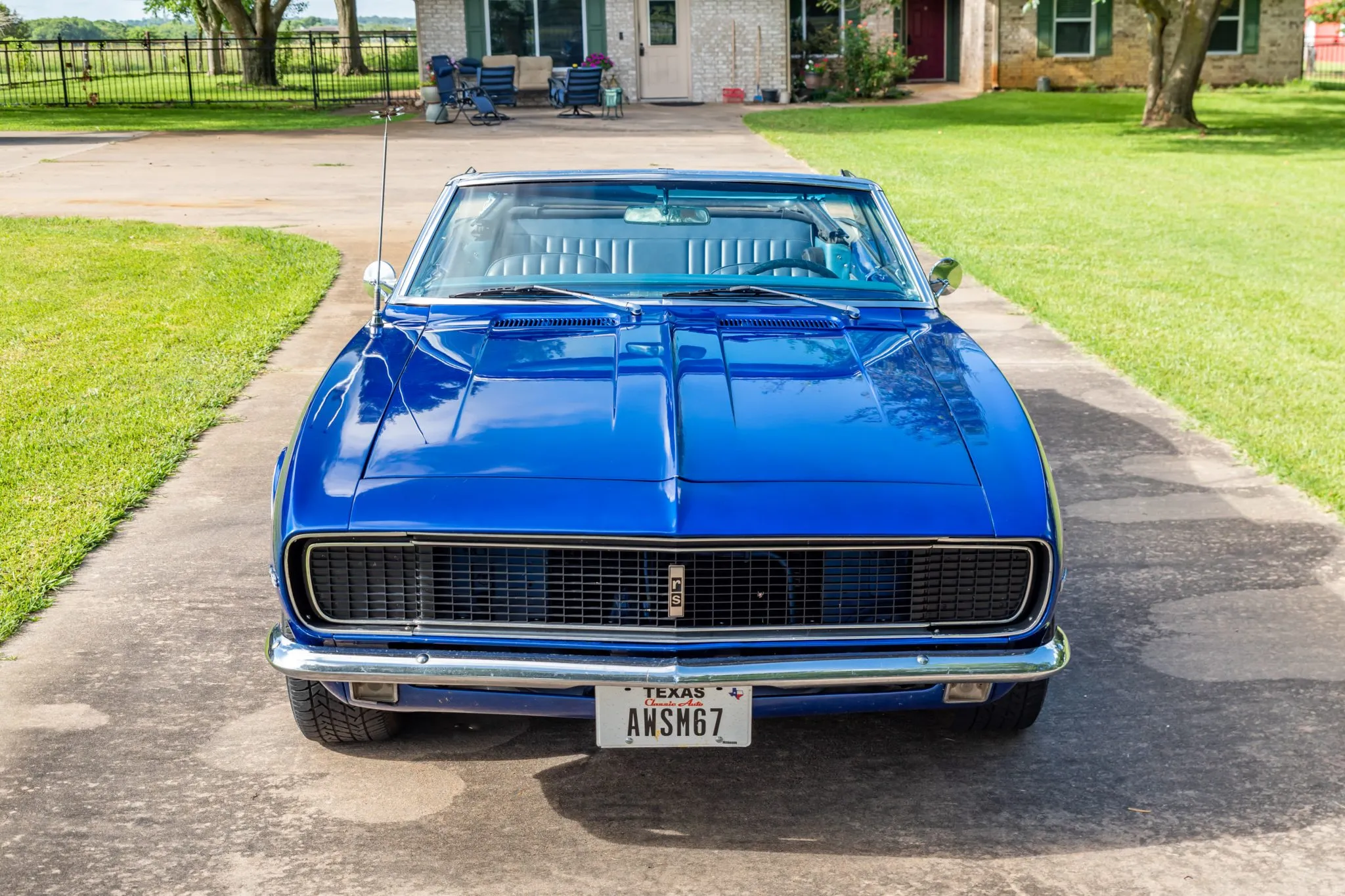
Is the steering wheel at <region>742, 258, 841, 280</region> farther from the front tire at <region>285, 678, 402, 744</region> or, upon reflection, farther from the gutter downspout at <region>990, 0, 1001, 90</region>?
the gutter downspout at <region>990, 0, 1001, 90</region>

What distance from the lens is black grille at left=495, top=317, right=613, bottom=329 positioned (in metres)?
4.49

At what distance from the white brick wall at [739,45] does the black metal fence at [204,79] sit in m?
7.30

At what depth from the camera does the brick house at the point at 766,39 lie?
1296 inches

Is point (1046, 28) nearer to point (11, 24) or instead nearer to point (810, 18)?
point (810, 18)

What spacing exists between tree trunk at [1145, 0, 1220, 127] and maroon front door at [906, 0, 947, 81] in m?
15.1

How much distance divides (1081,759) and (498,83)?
28688mm

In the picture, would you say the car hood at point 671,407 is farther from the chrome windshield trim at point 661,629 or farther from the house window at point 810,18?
the house window at point 810,18

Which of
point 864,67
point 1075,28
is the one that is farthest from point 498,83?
point 1075,28

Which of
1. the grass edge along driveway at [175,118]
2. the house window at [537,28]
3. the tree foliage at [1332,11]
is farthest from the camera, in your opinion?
the house window at [537,28]

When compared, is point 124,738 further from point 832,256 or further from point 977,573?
point 832,256

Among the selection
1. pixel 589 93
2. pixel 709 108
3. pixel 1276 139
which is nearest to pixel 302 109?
pixel 589 93

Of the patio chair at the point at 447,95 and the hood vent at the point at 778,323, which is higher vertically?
the patio chair at the point at 447,95

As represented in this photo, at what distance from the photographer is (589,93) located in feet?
98.7

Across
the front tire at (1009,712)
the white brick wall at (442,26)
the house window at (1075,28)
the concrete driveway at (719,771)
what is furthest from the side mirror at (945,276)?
the house window at (1075,28)
